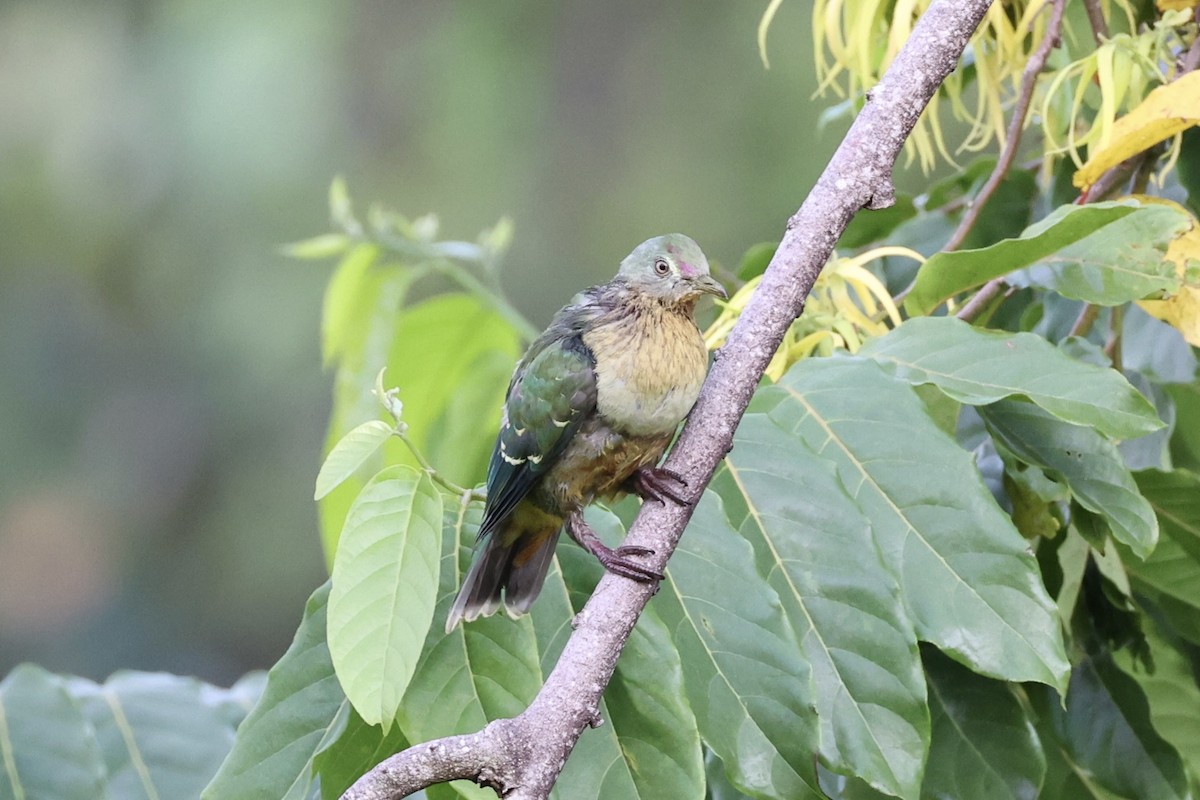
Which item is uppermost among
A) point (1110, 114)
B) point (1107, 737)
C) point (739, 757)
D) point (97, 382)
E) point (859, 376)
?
point (1110, 114)

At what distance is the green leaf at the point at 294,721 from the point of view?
1167mm

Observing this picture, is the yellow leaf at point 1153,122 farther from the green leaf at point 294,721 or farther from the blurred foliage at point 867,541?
the green leaf at point 294,721

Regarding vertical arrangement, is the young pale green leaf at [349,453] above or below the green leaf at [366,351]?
above

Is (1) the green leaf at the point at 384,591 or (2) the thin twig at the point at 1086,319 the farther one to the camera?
(2) the thin twig at the point at 1086,319

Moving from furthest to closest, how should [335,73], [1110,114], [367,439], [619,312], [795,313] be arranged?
1. [335,73]
2. [619,312]
3. [1110,114]
4. [795,313]
5. [367,439]

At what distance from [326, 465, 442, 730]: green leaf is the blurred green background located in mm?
5925

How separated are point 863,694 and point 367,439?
496mm

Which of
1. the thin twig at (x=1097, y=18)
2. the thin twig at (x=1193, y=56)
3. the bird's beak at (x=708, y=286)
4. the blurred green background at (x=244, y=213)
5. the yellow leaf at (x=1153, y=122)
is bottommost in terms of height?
the blurred green background at (x=244, y=213)

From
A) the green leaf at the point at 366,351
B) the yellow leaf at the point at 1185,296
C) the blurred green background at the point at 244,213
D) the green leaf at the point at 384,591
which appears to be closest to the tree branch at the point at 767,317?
the green leaf at the point at 384,591

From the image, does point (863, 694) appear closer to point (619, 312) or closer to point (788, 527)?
point (788, 527)

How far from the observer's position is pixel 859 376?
1.27 meters

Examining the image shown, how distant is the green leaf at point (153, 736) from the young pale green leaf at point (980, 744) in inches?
34.7

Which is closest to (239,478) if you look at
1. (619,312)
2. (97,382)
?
(97,382)

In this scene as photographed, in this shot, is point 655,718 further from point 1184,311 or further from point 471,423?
point 471,423
